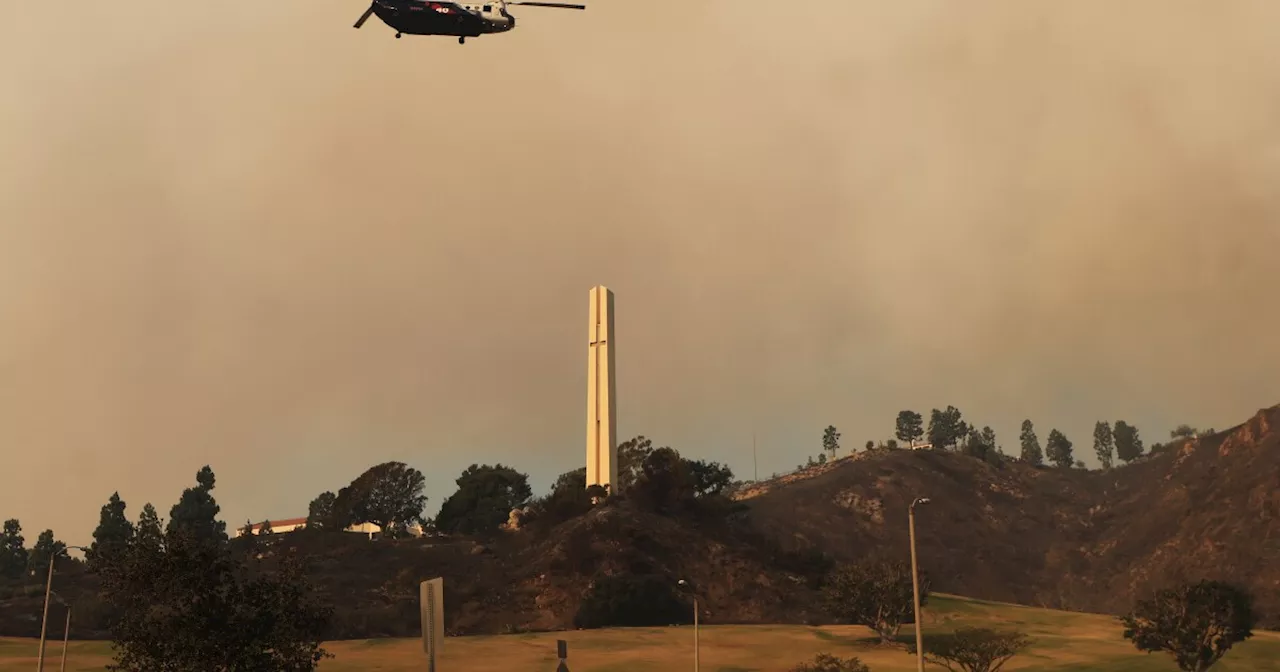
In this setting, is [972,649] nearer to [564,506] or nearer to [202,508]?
[564,506]

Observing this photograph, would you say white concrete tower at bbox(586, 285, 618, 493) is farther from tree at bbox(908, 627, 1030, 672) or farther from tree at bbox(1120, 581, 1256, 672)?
tree at bbox(1120, 581, 1256, 672)

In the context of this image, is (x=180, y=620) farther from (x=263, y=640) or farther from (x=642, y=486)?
(x=642, y=486)

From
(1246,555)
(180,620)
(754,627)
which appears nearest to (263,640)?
(180,620)

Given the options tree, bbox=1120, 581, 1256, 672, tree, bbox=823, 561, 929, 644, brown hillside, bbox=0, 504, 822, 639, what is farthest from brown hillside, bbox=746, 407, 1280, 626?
tree, bbox=1120, 581, 1256, 672

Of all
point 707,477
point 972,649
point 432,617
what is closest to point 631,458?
point 707,477

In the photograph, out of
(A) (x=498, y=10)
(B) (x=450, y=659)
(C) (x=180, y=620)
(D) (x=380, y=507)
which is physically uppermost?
(A) (x=498, y=10)

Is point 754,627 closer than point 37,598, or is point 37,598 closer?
point 754,627
